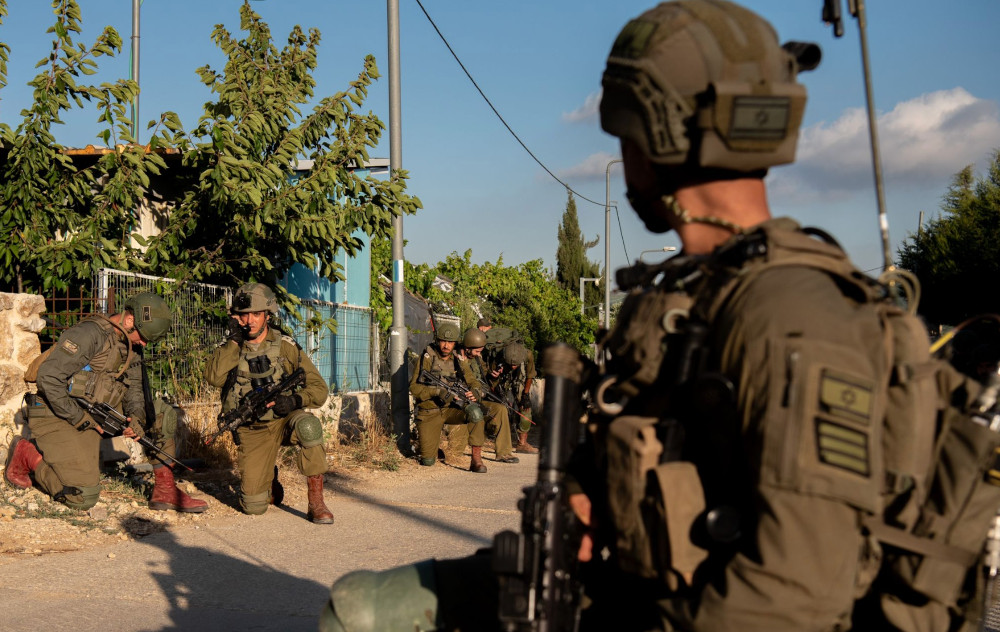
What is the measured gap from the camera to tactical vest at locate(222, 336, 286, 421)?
24.4ft

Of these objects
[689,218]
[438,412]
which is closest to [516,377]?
[438,412]

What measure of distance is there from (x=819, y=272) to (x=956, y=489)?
1.39 ft

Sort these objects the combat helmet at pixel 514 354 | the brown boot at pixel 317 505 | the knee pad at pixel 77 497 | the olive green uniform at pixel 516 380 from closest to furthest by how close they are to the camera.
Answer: the knee pad at pixel 77 497
the brown boot at pixel 317 505
the combat helmet at pixel 514 354
the olive green uniform at pixel 516 380

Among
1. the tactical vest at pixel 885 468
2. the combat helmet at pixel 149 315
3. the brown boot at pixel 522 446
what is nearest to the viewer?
the tactical vest at pixel 885 468

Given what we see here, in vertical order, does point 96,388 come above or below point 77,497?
above

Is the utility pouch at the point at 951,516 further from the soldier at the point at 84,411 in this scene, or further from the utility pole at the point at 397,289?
the utility pole at the point at 397,289

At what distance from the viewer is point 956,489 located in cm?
152

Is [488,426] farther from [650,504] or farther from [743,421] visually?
[743,421]

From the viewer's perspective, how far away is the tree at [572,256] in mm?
50125

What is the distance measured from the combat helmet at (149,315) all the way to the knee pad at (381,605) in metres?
6.14

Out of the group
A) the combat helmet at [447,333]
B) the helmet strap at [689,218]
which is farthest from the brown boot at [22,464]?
the helmet strap at [689,218]

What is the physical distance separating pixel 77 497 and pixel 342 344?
6082 mm

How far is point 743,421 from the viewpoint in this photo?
142 cm

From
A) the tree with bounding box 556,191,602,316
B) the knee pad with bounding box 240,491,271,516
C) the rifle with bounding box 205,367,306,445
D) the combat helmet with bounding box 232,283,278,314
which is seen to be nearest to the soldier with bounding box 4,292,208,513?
the knee pad with bounding box 240,491,271,516
